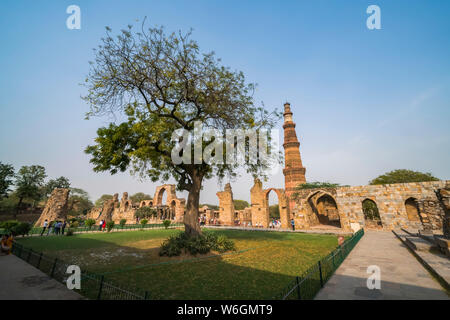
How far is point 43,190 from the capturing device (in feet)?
161

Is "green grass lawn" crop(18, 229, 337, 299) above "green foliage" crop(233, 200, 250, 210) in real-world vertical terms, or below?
above

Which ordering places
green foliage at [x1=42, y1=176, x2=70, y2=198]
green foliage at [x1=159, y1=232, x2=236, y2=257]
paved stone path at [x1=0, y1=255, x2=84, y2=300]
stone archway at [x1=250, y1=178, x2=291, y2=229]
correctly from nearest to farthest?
paved stone path at [x1=0, y1=255, x2=84, y2=300], green foliage at [x1=159, y1=232, x2=236, y2=257], stone archway at [x1=250, y1=178, x2=291, y2=229], green foliage at [x1=42, y1=176, x2=70, y2=198]

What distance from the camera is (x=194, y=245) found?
850cm

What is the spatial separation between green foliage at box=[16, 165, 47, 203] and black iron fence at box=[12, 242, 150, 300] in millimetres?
42452

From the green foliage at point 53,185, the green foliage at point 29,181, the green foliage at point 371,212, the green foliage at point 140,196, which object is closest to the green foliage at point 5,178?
the green foliage at point 29,181

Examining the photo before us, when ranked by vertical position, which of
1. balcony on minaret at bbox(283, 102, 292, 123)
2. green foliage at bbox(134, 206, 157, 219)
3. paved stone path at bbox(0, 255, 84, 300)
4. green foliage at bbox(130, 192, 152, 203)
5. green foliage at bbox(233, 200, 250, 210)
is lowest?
green foliage at bbox(233, 200, 250, 210)

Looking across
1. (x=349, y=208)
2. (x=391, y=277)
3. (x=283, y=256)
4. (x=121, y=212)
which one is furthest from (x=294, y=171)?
(x=121, y=212)

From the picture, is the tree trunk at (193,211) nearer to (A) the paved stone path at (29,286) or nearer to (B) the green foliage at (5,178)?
(A) the paved stone path at (29,286)

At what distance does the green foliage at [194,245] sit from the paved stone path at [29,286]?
4.07 meters

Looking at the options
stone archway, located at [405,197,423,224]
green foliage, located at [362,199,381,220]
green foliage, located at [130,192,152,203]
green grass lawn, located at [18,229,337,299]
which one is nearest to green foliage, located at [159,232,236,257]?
green grass lawn, located at [18,229,337,299]

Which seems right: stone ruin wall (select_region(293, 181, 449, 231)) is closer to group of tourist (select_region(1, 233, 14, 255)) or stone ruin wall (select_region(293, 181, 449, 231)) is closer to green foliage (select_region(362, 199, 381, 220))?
green foliage (select_region(362, 199, 381, 220))

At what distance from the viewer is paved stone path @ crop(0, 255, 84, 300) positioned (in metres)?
4.12

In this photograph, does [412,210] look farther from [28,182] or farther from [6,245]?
[28,182]
